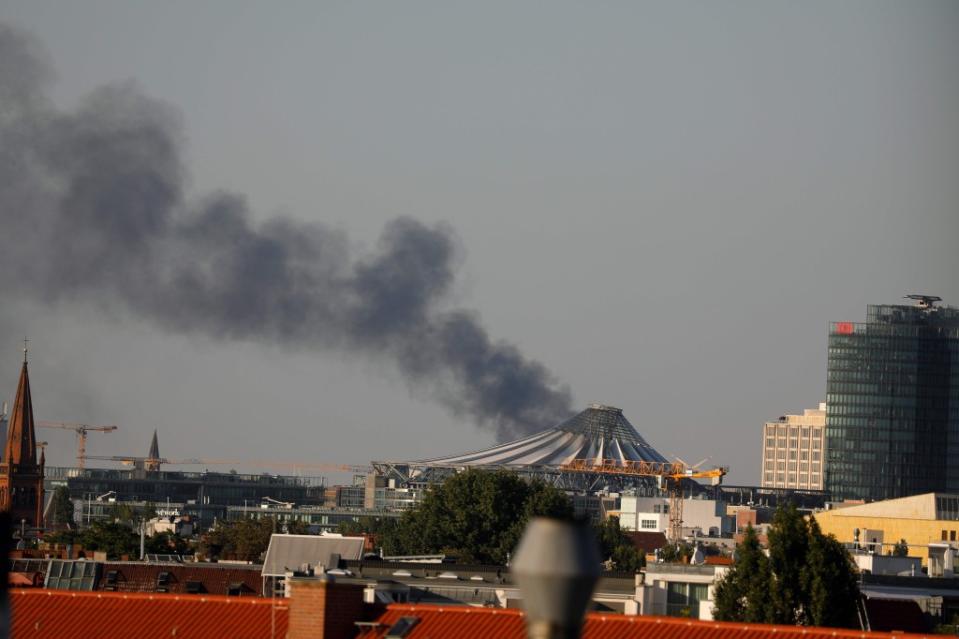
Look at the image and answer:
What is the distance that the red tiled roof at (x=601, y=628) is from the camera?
2859 cm

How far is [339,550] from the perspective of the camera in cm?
7038

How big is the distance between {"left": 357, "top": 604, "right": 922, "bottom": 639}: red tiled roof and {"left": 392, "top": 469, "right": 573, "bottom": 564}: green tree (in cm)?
10240

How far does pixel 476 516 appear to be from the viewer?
13900 cm

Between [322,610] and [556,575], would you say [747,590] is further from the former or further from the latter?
[556,575]

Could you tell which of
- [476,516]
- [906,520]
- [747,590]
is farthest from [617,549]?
[747,590]

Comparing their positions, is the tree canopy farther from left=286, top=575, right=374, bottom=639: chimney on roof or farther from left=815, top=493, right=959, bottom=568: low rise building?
left=815, top=493, right=959, bottom=568: low rise building

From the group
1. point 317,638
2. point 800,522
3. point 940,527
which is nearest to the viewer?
point 317,638

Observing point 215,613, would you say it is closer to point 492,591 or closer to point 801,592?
point 492,591

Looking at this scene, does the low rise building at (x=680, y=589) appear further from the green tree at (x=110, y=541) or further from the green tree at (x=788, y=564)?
the green tree at (x=110, y=541)

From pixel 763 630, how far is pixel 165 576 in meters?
35.6

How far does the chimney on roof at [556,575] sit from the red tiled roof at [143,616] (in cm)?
2056

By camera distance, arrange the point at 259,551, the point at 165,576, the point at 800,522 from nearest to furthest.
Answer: the point at 800,522
the point at 165,576
the point at 259,551

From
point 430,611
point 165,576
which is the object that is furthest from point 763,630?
point 165,576

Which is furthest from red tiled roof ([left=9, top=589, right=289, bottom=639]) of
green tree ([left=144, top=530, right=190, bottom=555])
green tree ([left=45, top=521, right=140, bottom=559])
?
green tree ([left=144, top=530, right=190, bottom=555])
